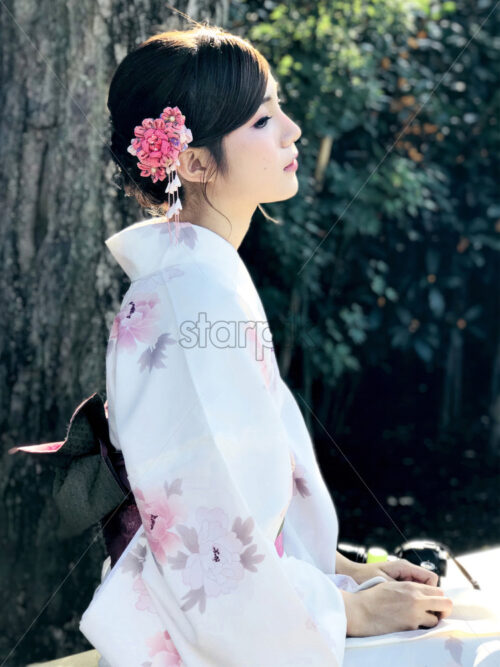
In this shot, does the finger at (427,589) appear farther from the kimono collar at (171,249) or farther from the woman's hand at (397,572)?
the kimono collar at (171,249)

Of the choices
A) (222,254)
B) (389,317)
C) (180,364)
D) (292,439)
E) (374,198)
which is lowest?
(389,317)

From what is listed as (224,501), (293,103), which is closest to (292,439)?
(224,501)

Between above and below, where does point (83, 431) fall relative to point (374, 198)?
above

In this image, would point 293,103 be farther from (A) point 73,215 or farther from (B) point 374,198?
(A) point 73,215

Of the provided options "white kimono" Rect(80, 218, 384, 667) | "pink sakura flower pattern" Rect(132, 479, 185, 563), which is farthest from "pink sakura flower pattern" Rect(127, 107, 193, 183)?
"pink sakura flower pattern" Rect(132, 479, 185, 563)

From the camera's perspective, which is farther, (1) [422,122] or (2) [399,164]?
(1) [422,122]

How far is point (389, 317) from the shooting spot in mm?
4359

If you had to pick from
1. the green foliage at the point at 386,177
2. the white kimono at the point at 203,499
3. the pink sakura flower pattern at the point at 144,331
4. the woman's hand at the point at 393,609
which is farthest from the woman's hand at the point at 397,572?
the green foliage at the point at 386,177

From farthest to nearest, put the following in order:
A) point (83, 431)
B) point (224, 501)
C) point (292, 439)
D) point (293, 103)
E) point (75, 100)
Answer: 1. point (293, 103)
2. point (75, 100)
3. point (292, 439)
4. point (83, 431)
5. point (224, 501)

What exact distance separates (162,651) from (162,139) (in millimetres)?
844

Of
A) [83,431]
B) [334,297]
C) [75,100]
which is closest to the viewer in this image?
[83,431]

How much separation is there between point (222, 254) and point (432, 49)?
312 centimetres

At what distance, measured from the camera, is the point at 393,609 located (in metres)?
1.46

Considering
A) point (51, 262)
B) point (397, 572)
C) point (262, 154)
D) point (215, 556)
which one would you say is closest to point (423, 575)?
point (397, 572)
